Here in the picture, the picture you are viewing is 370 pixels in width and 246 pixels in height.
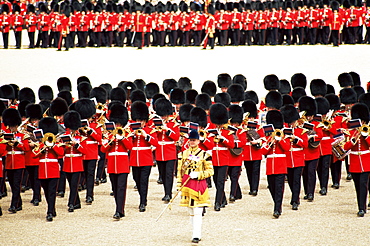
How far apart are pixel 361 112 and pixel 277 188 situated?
1.25 meters

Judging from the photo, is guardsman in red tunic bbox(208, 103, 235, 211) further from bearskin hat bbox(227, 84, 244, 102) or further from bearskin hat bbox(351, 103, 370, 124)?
bearskin hat bbox(227, 84, 244, 102)


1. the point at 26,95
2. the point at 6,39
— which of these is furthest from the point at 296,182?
the point at 6,39

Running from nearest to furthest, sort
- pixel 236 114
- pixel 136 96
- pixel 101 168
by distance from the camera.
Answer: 1. pixel 236 114
2. pixel 101 168
3. pixel 136 96

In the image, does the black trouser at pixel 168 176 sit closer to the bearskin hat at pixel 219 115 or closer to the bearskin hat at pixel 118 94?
the bearskin hat at pixel 219 115

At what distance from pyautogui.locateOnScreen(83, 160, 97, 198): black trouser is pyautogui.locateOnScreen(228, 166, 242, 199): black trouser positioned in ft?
5.05

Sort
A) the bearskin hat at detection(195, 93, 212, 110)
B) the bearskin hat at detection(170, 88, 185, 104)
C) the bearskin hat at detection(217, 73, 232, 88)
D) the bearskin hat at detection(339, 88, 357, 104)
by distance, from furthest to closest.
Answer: the bearskin hat at detection(217, 73, 232, 88), the bearskin hat at detection(170, 88, 185, 104), the bearskin hat at detection(195, 93, 212, 110), the bearskin hat at detection(339, 88, 357, 104)

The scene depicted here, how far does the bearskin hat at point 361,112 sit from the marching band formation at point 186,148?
1cm

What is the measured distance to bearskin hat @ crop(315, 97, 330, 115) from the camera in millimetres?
8969

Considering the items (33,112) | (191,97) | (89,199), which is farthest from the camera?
(191,97)

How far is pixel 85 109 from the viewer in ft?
28.6

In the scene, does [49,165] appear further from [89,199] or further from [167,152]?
[167,152]

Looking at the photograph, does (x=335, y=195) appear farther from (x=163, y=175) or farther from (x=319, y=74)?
→ (x=319, y=74)

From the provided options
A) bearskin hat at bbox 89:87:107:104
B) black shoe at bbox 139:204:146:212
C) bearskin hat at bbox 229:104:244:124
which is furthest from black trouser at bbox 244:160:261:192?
bearskin hat at bbox 89:87:107:104

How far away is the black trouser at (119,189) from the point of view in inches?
298
